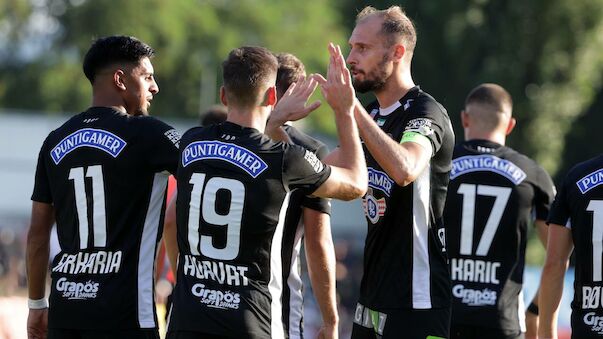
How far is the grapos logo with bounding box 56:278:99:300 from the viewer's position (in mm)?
6938

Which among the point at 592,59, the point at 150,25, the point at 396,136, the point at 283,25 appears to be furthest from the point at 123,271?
the point at 283,25

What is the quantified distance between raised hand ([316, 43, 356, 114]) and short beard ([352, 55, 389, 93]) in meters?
0.82

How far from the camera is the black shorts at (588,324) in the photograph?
746cm

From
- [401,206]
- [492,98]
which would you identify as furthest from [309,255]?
[492,98]

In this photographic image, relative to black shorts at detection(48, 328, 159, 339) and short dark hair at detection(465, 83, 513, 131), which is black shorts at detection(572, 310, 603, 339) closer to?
short dark hair at detection(465, 83, 513, 131)

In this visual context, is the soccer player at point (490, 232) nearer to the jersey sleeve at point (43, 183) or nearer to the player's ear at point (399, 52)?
the player's ear at point (399, 52)

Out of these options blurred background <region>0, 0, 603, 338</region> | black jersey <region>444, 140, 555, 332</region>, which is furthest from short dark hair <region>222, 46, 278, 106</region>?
blurred background <region>0, 0, 603, 338</region>

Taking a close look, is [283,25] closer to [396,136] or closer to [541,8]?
[541,8]

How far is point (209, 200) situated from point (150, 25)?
4417 centimetres

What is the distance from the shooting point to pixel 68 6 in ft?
166

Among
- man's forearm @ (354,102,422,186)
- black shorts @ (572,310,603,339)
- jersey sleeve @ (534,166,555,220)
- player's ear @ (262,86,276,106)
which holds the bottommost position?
black shorts @ (572,310,603,339)

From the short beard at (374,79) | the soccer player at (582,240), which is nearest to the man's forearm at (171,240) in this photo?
the short beard at (374,79)

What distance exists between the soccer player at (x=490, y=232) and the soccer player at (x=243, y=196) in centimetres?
269

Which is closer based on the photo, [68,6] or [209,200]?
[209,200]
